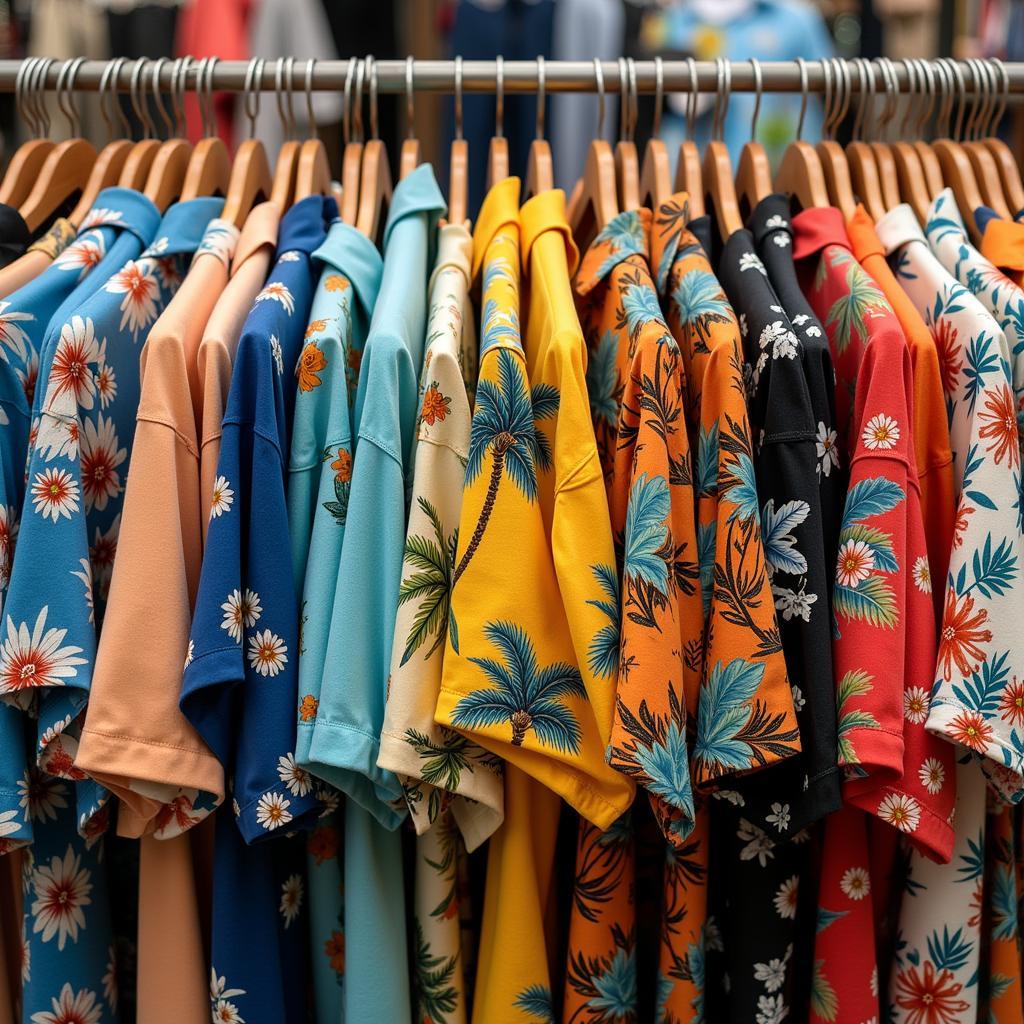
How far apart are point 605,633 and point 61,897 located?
46 centimetres

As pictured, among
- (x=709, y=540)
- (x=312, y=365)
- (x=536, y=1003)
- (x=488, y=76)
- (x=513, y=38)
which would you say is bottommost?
(x=536, y=1003)

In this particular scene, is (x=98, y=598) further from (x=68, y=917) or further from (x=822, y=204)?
(x=822, y=204)

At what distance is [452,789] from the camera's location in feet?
2.11

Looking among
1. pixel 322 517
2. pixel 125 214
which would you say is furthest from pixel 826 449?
pixel 125 214

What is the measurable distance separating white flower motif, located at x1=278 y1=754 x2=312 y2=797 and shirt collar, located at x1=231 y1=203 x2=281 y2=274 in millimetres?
383

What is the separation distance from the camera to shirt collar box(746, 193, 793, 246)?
30.5 inches

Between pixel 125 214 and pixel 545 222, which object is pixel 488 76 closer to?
pixel 545 222

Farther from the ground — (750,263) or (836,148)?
(836,148)

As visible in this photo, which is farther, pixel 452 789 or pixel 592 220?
pixel 592 220

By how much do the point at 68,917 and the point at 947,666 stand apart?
0.66 meters

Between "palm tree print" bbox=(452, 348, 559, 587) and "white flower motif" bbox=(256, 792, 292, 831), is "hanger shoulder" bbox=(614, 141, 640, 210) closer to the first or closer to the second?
"palm tree print" bbox=(452, 348, 559, 587)

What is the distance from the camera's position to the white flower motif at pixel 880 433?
65cm

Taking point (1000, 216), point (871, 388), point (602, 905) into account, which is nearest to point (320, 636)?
point (602, 905)

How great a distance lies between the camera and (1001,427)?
0.67 m
